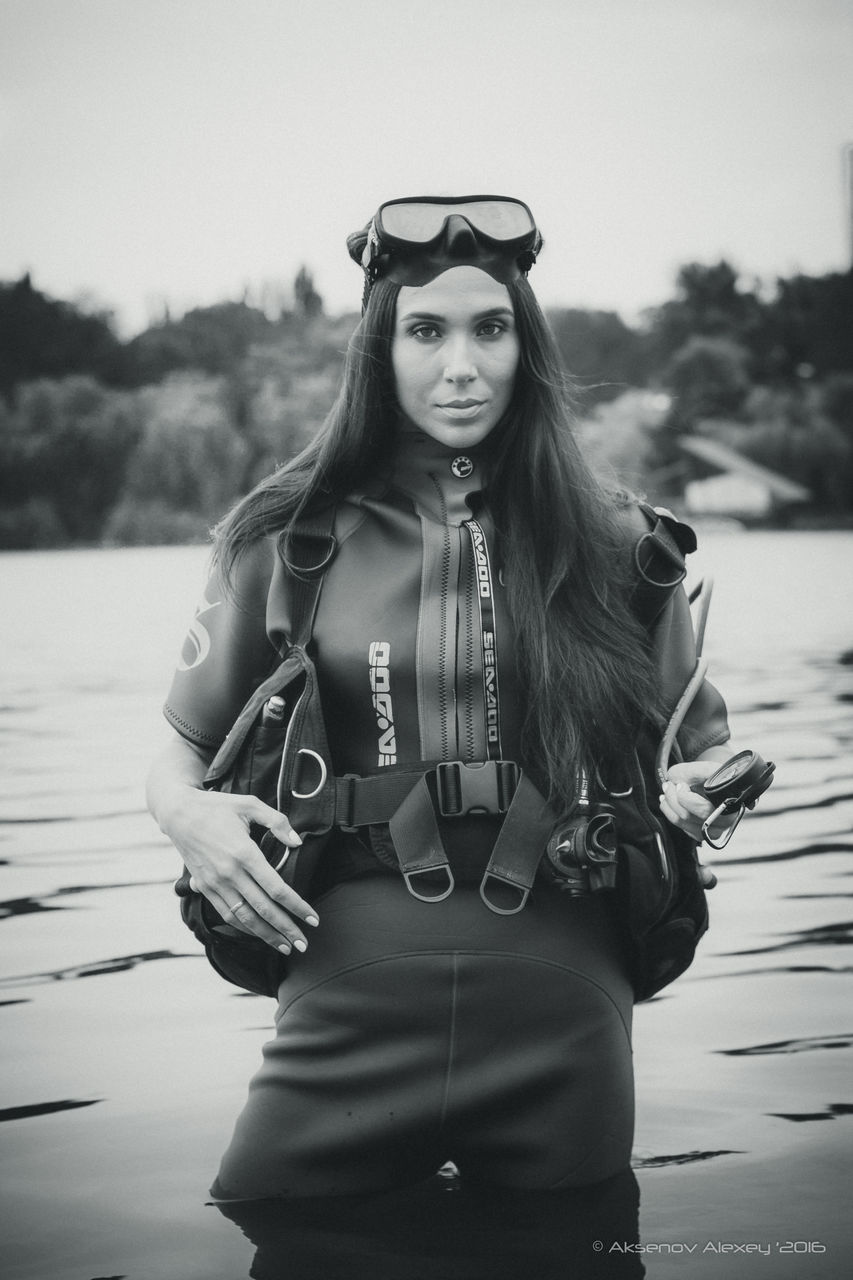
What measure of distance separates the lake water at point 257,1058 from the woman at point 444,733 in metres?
0.20

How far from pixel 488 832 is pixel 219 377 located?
1855 inches

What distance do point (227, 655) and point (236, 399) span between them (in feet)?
148

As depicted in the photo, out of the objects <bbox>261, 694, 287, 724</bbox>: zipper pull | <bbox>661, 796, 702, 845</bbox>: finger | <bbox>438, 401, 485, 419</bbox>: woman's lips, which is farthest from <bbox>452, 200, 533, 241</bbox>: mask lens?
<bbox>661, 796, 702, 845</bbox>: finger

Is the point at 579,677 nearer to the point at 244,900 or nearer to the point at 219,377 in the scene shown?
the point at 244,900

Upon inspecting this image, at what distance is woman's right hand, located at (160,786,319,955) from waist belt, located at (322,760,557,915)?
5.9 inches

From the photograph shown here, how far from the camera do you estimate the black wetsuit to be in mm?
2277

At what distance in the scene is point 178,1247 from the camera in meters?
2.66

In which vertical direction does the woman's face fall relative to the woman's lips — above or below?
above

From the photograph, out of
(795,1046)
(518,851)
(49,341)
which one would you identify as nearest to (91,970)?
(795,1046)

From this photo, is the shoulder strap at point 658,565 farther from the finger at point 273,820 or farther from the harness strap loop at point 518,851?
the finger at point 273,820

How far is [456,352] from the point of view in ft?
8.04

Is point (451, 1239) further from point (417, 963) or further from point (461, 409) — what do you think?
point (461, 409)

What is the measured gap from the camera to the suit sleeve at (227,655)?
2.45 m

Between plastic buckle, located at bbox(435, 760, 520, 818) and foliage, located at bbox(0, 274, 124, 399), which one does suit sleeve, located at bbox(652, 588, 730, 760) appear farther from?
foliage, located at bbox(0, 274, 124, 399)
